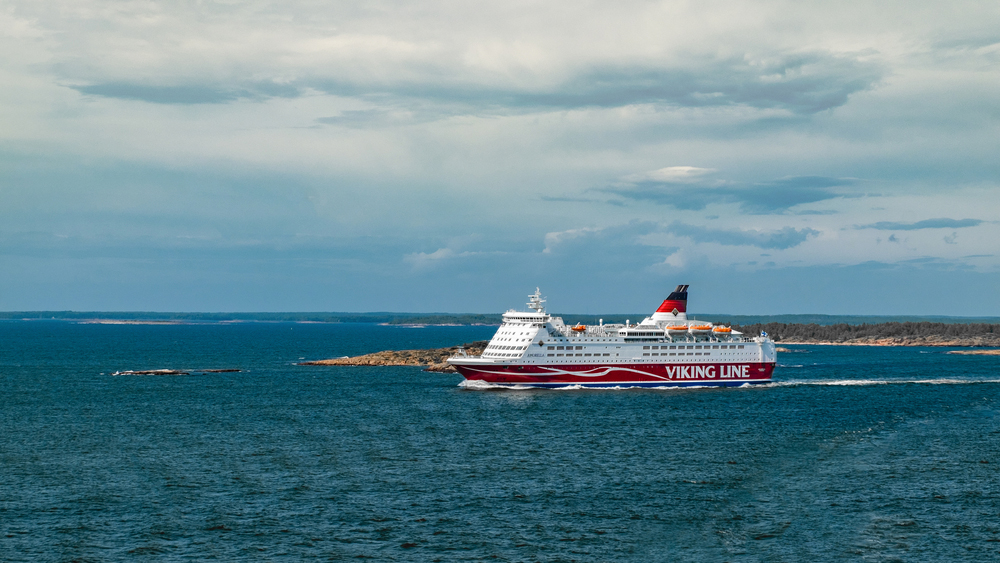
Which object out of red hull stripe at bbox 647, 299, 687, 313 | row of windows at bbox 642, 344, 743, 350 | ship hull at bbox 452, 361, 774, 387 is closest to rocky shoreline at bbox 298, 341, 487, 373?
red hull stripe at bbox 647, 299, 687, 313

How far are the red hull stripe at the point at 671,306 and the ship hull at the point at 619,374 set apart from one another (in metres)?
7.70

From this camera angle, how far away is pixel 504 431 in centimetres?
5712

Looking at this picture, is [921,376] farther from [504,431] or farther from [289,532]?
[289,532]

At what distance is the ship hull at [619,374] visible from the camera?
83688 mm

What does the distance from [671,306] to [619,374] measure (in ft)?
41.4

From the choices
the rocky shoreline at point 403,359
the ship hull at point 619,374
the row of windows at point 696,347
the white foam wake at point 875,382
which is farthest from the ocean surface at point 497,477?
the rocky shoreline at point 403,359

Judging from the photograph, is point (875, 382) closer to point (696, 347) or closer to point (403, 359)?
point (696, 347)

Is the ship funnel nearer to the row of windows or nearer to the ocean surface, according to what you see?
the row of windows

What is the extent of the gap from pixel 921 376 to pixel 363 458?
84.3 m

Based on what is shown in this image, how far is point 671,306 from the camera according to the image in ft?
311

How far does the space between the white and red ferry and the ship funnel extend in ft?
0.41

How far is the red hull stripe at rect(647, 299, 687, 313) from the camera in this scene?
311 feet

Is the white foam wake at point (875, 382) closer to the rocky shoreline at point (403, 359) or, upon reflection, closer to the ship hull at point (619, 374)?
the ship hull at point (619, 374)

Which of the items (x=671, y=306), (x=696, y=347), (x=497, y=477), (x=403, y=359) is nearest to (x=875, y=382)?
(x=696, y=347)
